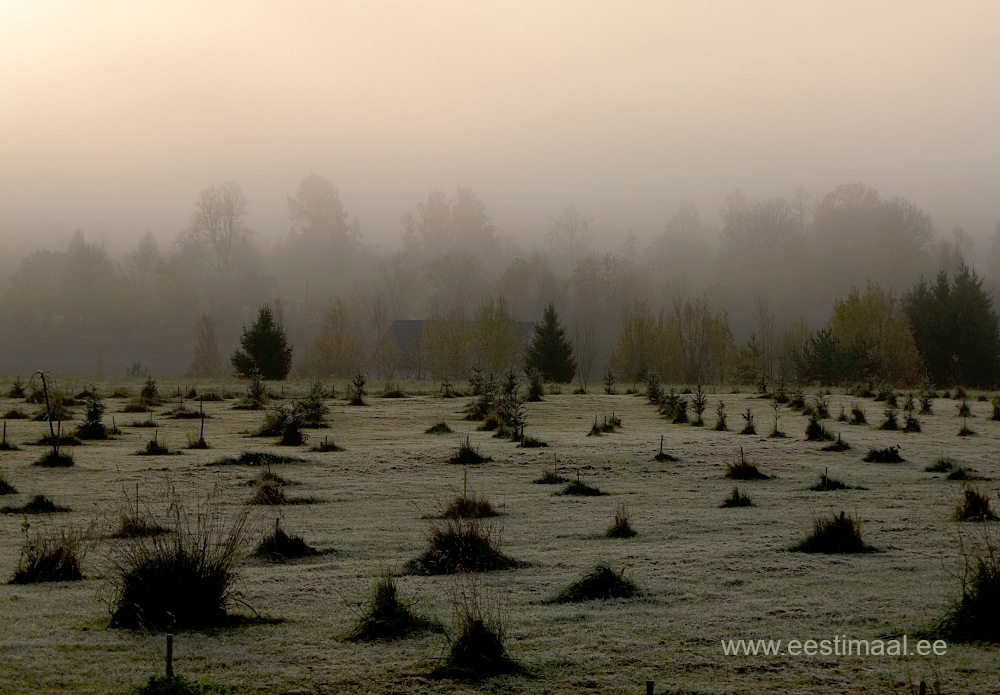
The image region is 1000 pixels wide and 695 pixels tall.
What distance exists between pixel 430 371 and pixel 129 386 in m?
31.7

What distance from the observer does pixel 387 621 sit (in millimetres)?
6586

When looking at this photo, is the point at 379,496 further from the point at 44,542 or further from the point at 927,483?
the point at 927,483

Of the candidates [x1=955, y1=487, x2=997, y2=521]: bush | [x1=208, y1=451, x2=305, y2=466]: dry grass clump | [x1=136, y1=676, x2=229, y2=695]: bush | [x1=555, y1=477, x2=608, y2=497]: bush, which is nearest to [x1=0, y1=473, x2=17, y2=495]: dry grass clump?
[x1=208, y1=451, x2=305, y2=466]: dry grass clump

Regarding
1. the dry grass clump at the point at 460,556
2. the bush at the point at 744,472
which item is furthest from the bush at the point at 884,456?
the dry grass clump at the point at 460,556

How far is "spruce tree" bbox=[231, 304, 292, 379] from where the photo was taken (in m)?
48.6

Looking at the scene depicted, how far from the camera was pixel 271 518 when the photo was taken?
1191cm

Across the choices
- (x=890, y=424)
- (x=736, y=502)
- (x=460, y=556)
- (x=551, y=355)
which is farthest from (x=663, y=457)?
(x=551, y=355)

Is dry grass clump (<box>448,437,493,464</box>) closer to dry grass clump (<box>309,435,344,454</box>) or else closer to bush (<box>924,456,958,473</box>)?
dry grass clump (<box>309,435,344,454</box>)

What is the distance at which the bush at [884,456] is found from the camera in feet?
57.0

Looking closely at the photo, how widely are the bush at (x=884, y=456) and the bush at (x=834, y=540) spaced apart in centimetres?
867

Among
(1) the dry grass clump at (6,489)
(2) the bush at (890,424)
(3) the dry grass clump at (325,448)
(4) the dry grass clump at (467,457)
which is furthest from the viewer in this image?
(2) the bush at (890,424)

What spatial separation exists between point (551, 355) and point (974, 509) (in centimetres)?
4482

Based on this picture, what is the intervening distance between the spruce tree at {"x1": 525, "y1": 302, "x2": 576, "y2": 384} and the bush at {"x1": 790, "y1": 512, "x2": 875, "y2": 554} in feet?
150

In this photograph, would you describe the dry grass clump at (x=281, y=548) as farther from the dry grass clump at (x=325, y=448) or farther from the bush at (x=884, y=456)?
the bush at (x=884, y=456)
